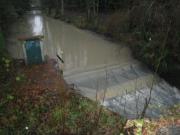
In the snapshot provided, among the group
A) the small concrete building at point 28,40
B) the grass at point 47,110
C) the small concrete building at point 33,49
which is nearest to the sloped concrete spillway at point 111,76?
the small concrete building at point 28,40

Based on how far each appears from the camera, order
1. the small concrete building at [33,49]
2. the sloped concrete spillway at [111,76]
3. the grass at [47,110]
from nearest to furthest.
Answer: the grass at [47,110]
the sloped concrete spillway at [111,76]
the small concrete building at [33,49]

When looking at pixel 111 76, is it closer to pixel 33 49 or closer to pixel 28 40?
pixel 33 49

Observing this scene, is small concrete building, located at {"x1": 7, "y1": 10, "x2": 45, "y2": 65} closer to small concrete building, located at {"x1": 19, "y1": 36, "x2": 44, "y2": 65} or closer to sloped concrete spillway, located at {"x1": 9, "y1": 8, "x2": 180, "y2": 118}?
small concrete building, located at {"x1": 19, "y1": 36, "x2": 44, "y2": 65}

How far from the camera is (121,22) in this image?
13250 mm

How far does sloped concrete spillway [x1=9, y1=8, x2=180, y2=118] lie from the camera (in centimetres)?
828

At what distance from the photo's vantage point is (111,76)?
31.9ft

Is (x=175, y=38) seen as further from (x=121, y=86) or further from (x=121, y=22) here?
(x=121, y=22)

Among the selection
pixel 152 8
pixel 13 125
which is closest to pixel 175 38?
pixel 152 8

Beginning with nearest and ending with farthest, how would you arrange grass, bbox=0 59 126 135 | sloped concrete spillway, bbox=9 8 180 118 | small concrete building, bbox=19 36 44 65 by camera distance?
1. grass, bbox=0 59 126 135
2. sloped concrete spillway, bbox=9 8 180 118
3. small concrete building, bbox=19 36 44 65

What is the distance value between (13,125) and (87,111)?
1796 millimetres

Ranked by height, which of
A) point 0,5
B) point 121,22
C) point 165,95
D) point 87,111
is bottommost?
point 165,95

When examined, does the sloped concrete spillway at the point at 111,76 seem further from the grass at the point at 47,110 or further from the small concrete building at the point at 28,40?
the grass at the point at 47,110

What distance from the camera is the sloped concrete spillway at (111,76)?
8281 millimetres

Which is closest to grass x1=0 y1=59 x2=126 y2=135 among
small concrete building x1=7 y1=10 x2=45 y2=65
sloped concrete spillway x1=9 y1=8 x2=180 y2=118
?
sloped concrete spillway x1=9 y1=8 x2=180 y2=118
